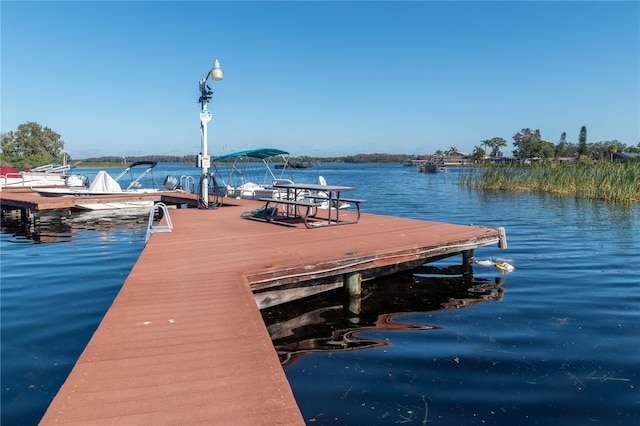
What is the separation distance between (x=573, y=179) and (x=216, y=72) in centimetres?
2219

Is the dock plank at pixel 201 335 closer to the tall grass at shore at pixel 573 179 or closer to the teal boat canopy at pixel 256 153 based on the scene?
the teal boat canopy at pixel 256 153

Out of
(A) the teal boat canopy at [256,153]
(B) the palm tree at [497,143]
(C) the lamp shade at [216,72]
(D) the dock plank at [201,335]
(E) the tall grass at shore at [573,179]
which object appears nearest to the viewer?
(D) the dock plank at [201,335]

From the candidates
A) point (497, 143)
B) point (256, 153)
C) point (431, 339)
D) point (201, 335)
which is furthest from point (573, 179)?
point (497, 143)

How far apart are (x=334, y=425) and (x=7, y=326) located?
4.80 meters

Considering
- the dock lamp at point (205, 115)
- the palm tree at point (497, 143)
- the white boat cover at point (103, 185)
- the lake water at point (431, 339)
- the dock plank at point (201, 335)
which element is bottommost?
the lake water at point (431, 339)

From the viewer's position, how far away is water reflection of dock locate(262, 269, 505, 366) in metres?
5.22

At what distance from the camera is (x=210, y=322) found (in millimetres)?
3744

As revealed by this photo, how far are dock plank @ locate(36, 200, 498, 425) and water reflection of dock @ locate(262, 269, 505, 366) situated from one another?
2.25ft

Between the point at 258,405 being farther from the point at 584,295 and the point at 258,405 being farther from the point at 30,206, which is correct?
the point at 30,206

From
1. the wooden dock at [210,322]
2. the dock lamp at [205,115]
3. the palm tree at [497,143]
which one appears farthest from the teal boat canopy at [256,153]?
the palm tree at [497,143]

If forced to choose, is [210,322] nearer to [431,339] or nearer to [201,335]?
[201,335]

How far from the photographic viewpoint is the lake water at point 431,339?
3820 mm

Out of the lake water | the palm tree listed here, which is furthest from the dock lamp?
the palm tree

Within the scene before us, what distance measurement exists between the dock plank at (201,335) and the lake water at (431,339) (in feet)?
2.72
